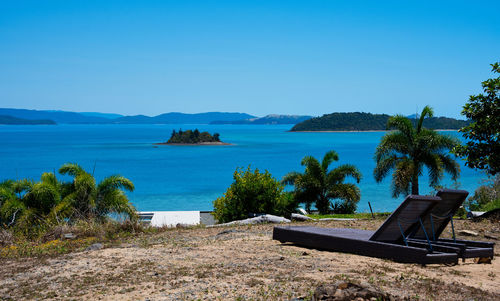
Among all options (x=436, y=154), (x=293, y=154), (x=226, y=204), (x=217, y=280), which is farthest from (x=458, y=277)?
(x=293, y=154)

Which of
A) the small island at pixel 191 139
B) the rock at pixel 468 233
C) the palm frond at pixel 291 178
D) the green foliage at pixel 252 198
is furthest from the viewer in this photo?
the small island at pixel 191 139

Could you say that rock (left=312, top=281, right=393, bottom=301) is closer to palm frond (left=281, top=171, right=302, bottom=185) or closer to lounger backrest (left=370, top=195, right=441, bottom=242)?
lounger backrest (left=370, top=195, right=441, bottom=242)

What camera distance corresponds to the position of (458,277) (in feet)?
18.7

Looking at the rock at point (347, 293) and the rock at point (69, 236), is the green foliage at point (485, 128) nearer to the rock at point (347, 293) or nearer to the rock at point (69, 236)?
the rock at point (347, 293)

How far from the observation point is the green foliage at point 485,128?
11.9 meters

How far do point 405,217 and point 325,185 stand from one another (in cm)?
1927

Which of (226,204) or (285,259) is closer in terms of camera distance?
(285,259)

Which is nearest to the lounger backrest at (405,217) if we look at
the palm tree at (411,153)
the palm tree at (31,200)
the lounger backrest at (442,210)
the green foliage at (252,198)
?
the lounger backrest at (442,210)

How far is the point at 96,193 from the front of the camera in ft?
58.5

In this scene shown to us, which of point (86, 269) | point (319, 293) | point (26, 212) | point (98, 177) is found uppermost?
point (319, 293)

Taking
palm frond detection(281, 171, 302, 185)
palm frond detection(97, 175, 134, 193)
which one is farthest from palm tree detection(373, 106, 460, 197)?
palm frond detection(97, 175, 134, 193)

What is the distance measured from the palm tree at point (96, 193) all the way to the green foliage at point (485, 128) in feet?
37.1

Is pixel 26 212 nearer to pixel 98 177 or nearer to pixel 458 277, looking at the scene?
pixel 458 277

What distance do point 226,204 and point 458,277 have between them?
10.5 metres
